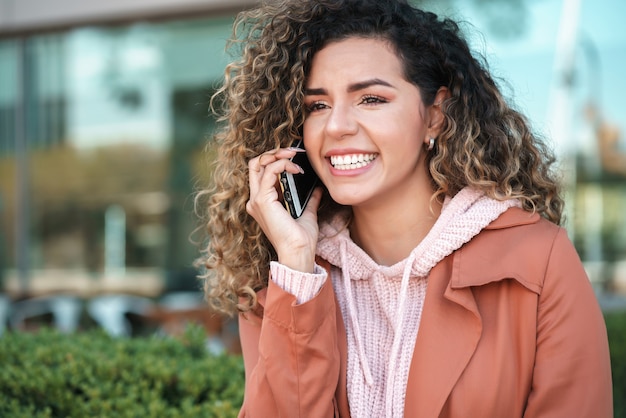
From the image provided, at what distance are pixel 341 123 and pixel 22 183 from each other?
31.8 ft

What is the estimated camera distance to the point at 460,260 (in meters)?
2.26

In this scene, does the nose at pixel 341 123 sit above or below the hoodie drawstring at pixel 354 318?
above

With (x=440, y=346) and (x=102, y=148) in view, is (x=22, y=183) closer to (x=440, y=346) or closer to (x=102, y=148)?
(x=102, y=148)

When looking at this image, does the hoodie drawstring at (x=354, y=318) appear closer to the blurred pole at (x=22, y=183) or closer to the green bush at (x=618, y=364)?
the green bush at (x=618, y=364)

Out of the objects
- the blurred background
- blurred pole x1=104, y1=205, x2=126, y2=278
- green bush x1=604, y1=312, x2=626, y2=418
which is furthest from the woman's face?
blurred pole x1=104, y1=205, x2=126, y2=278

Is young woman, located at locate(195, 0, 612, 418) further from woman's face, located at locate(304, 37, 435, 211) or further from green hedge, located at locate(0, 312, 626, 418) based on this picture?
green hedge, located at locate(0, 312, 626, 418)

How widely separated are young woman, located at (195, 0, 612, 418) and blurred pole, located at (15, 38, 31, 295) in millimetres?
9103

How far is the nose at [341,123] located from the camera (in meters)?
2.38

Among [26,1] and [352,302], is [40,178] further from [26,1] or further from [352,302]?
[352,302]

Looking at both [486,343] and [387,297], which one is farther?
[387,297]

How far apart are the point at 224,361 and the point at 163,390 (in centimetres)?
31

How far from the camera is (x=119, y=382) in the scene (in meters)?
2.91

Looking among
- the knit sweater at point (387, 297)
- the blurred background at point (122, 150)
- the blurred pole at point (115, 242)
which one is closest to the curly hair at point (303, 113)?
the knit sweater at point (387, 297)

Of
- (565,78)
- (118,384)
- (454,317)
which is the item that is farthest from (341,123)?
(565,78)
